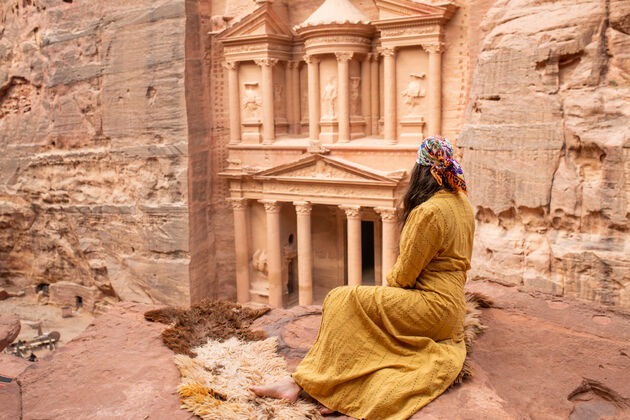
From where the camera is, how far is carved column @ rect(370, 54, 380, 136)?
Result: 50.3 feet

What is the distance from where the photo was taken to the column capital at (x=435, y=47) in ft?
44.0

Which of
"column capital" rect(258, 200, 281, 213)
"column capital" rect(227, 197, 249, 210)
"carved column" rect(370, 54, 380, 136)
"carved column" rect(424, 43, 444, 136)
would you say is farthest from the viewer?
"column capital" rect(227, 197, 249, 210)

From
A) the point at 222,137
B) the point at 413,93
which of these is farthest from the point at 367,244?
the point at 413,93

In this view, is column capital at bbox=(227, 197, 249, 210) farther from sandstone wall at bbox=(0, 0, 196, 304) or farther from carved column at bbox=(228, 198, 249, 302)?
sandstone wall at bbox=(0, 0, 196, 304)

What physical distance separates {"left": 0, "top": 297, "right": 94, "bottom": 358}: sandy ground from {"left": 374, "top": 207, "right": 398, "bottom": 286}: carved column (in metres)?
8.89

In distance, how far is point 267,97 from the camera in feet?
52.4

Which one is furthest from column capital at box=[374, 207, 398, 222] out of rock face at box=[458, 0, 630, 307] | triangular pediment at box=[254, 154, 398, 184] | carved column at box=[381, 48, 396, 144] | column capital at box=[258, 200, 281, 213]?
rock face at box=[458, 0, 630, 307]

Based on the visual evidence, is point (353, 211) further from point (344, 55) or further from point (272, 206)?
point (344, 55)

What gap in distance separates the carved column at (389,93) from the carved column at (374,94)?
32.5 inches

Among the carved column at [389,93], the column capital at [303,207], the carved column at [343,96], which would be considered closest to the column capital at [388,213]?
the carved column at [389,93]

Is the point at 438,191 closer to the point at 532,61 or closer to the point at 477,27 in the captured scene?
the point at 532,61

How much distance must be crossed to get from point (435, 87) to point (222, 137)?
667 centimetres

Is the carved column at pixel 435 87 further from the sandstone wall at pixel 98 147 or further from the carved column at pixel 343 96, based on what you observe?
the sandstone wall at pixel 98 147

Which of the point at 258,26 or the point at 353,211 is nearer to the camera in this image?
the point at 353,211
